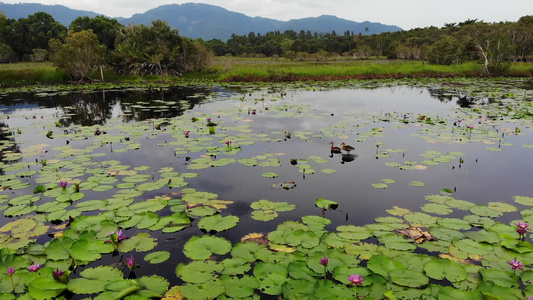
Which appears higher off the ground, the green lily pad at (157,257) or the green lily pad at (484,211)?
the green lily pad at (484,211)

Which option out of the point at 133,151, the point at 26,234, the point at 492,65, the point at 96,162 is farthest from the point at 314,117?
the point at 492,65

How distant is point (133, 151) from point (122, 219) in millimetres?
4050

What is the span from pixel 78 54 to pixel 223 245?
31201 mm

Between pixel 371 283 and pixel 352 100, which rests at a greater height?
pixel 352 100

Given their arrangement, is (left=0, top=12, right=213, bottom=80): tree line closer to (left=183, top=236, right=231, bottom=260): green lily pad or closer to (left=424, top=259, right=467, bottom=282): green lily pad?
(left=183, top=236, right=231, bottom=260): green lily pad

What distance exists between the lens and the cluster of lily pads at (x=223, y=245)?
3.08 meters

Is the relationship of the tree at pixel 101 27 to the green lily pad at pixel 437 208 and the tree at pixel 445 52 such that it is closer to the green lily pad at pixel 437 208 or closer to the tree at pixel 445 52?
the tree at pixel 445 52

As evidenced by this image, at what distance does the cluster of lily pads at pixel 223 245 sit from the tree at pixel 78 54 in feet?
84.9

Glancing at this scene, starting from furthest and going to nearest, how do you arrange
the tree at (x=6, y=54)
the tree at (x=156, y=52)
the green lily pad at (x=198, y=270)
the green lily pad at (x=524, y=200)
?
1. the tree at (x=6, y=54)
2. the tree at (x=156, y=52)
3. the green lily pad at (x=524, y=200)
4. the green lily pad at (x=198, y=270)

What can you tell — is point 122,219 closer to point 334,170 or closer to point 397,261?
point 397,261

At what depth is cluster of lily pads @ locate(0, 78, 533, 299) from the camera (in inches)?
121

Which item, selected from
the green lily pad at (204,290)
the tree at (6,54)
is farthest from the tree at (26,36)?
the green lily pad at (204,290)

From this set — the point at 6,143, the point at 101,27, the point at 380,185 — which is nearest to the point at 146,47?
the point at 101,27

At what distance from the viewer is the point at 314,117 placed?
12.7 m
